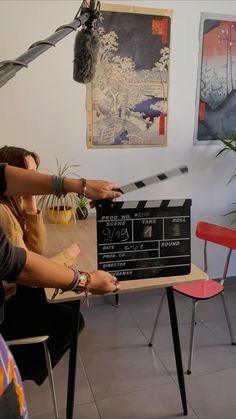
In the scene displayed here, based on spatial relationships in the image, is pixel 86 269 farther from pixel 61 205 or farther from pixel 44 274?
pixel 61 205

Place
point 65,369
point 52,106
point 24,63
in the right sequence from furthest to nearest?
1. point 52,106
2. point 65,369
3. point 24,63

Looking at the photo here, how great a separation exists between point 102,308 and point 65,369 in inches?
26.7

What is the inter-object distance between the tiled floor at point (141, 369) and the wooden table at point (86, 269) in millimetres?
183

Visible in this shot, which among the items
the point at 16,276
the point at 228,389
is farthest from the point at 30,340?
the point at 228,389

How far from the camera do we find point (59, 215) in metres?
2.22

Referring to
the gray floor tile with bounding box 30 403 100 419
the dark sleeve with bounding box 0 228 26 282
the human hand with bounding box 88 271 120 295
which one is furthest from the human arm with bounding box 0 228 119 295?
the gray floor tile with bounding box 30 403 100 419

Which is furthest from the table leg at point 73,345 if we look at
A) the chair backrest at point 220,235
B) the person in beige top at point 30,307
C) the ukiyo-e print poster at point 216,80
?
the ukiyo-e print poster at point 216,80

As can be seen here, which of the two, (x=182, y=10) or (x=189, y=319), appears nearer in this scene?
(x=182, y=10)

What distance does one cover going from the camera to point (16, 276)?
880mm

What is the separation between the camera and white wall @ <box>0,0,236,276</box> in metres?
2.21

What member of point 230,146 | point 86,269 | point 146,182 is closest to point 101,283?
point 146,182

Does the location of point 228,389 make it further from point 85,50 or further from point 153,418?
point 85,50

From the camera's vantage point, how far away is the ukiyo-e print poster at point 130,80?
235 centimetres

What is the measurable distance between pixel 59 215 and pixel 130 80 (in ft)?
3.41
